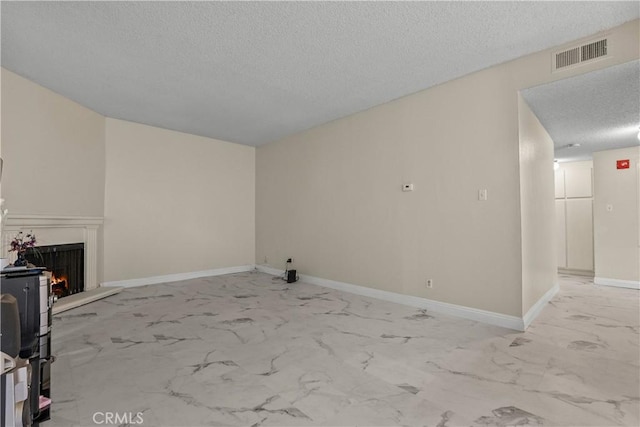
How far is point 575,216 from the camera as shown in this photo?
636cm

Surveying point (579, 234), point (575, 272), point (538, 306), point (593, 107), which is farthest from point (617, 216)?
point (538, 306)

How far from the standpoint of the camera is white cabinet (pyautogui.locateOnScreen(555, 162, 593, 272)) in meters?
6.18

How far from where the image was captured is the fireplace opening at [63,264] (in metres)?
3.94

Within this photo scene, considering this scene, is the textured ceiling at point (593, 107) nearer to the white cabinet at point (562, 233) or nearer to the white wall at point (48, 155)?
the white cabinet at point (562, 233)

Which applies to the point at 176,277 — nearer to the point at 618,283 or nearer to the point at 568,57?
the point at 568,57

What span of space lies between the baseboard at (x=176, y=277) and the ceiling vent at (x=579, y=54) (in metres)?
6.00

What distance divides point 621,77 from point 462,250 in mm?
2185

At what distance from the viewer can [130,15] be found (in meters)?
2.43

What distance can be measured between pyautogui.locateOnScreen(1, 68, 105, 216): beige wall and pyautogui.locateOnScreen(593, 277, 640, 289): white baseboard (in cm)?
848

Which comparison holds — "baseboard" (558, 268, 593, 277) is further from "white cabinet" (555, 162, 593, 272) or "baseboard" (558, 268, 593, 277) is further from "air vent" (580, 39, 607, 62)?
"air vent" (580, 39, 607, 62)

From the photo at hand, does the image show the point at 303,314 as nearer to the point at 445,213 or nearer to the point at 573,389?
the point at 445,213

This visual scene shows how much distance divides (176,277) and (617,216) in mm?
7832

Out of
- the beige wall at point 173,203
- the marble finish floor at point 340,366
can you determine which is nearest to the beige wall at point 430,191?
the marble finish floor at point 340,366

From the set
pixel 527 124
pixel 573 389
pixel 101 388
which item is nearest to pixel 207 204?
pixel 101 388
